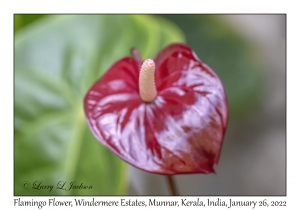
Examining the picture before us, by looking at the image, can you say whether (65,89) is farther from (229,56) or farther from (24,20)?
(229,56)

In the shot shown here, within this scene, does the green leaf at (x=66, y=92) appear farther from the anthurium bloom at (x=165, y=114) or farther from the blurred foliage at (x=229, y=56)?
the blurred foliage at (x=229, y=56)

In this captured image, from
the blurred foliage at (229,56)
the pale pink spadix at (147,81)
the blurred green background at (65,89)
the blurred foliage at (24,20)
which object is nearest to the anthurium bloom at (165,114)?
the pale pink spadix at (147,81)

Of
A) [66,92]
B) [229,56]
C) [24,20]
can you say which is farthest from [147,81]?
[229,56]

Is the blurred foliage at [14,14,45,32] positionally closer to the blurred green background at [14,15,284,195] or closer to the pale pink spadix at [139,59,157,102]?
the blurred green background at [14,15,284,195]

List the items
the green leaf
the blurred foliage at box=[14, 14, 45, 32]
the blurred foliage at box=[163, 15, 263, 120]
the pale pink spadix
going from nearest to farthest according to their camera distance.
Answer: the pale pink spadix → the green leaf → the blurred foliage at box=[14, 14, 45, 32] → the blurred foliage at box=[163, 15, 263, 120]

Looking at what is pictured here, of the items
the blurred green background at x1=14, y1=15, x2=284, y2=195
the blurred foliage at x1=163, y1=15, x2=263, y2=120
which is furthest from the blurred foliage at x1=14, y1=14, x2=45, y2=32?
the blurred foliage at x1=163, y1=15, x2=263, y2=120
